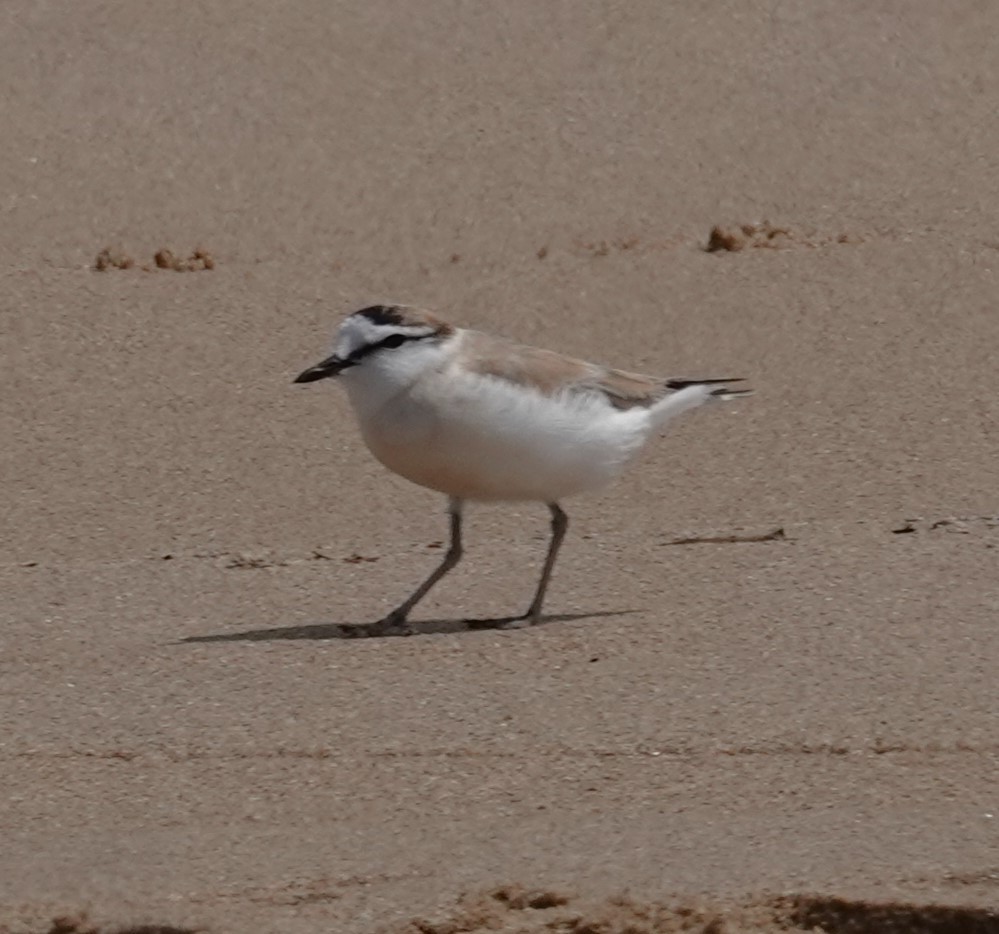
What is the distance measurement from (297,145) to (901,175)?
2.50 meters

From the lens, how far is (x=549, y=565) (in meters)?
6.18

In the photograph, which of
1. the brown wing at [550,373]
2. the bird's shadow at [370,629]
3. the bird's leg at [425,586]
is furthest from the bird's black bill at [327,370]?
the bird's shadow at [370,629]

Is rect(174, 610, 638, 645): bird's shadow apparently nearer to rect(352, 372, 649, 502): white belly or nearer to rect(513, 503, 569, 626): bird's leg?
Answer: rect(513, 503, 569, 626): bird's leg

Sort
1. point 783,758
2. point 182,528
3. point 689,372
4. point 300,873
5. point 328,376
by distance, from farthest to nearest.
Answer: point 689,372 < point 182,528 < point 328,376 < point 783,758 < point 300,873

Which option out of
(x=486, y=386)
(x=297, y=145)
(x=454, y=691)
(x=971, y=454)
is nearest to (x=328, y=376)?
(x=486, y=386)

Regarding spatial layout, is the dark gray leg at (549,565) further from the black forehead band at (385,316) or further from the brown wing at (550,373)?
the black forehead band at (385,316)

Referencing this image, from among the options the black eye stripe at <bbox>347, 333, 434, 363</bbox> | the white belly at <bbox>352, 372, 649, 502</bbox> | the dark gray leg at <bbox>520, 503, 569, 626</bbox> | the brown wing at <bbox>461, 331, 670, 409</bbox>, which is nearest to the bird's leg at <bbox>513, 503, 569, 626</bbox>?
the dark gray leg at <bbox>520, 503, 569, 626</bbox>

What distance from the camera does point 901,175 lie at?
1000 centimetres

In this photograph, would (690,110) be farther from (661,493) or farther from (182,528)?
(182,528)

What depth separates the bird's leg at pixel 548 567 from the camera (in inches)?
236

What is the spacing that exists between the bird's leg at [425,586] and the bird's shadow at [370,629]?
0.02 m

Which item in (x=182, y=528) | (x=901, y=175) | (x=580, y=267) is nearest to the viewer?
(x=182, y=528)

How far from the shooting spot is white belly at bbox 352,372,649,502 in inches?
232

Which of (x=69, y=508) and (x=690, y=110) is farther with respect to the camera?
(x=690, y=110)
